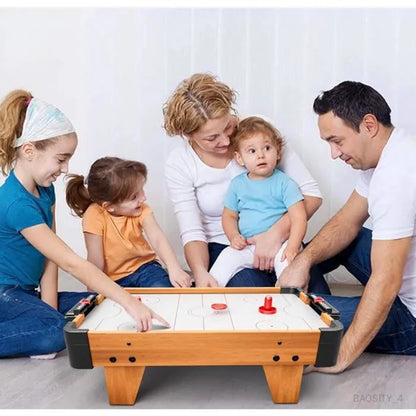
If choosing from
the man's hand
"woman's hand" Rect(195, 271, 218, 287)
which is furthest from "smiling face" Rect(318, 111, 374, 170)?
"woman's hand" Rect(195, 271, 218, 287)

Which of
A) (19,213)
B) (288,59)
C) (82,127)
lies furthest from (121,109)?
(19,213)

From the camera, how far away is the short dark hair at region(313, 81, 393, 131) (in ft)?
5.39

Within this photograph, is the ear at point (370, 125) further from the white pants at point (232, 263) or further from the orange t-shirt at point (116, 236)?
the orange t-shirt at point (116, 236)

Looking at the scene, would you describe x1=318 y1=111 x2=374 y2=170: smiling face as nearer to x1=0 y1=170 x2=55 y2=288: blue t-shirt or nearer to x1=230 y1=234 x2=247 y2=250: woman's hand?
x1=230 y1=234 x2=247 y2=250: woman's hand

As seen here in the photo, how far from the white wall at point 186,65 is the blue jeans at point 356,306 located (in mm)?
909

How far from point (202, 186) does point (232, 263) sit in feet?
1.15

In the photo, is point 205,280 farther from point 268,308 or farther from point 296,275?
point 268,308

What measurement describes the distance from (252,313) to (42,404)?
1.86 ft

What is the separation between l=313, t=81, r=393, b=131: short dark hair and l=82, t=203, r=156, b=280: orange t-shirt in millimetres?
878

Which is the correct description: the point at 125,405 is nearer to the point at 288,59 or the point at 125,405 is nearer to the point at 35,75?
the point at 288,59

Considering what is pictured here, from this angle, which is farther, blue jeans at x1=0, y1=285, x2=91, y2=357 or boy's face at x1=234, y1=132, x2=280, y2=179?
boy's face at x1=234, y1=132, x2=280, y2=179

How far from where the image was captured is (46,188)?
2.00 metres

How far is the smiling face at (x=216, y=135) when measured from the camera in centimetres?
209

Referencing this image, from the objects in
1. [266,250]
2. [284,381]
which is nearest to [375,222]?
[284,381]
